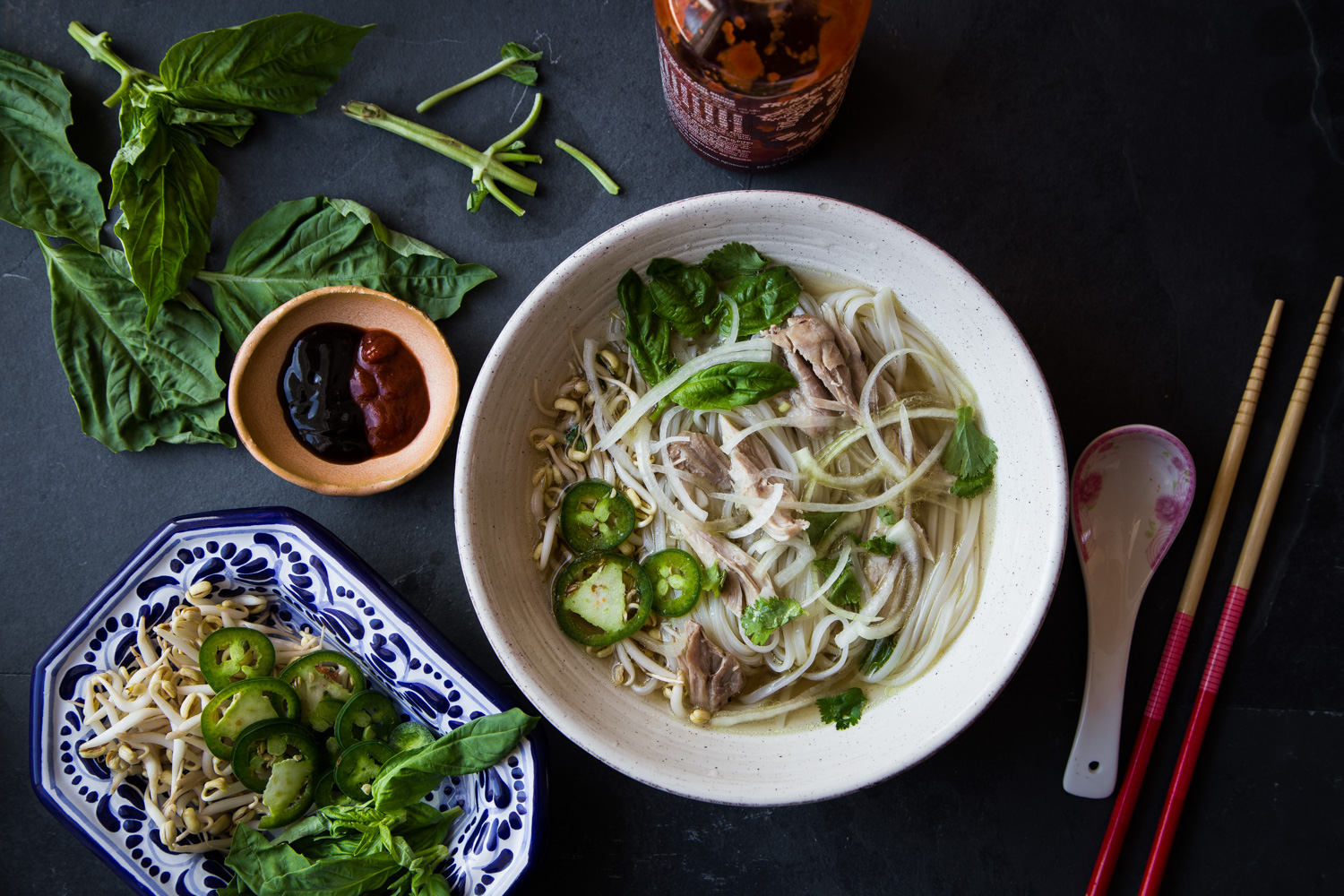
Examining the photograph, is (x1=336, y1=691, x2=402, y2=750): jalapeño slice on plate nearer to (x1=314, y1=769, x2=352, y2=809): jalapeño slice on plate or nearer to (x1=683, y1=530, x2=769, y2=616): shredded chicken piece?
(x1=314, y1=769, x2=352, y2=809): jalapeño slice on plate

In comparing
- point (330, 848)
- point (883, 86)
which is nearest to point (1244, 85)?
point (883, 86)

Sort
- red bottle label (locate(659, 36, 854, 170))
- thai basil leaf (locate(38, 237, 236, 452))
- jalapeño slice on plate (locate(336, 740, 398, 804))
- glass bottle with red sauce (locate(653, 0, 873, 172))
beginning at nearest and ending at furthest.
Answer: glass bottle with red sauce (locate(653, 0, 873, 172)) → red bottle label (locate(659, 36, 854, 170)) → jalapeño slice on plate (locate(336, 740, 398, 804)) → thai basil leaf (locate(38, 237, 236, 452))

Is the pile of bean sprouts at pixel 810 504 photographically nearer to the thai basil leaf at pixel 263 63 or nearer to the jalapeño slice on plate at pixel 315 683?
the jalapeño slice on plate at pixel 315 683

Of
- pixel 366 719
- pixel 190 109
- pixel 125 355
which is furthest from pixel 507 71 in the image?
pixel 366 719

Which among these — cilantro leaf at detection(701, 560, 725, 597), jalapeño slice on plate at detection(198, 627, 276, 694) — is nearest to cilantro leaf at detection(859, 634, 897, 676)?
cilantro leaf at detection(701, 560, 725, 597)

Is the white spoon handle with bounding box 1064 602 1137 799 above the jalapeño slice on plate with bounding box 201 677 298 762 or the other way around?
the other way around

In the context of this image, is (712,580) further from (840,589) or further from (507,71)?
(507,71)
